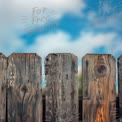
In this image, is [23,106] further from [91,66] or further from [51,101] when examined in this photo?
[91,66]

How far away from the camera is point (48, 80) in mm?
5648

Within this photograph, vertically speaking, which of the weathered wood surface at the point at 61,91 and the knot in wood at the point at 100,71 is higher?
the knot in wood at the point at 100,71

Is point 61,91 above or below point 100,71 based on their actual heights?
below

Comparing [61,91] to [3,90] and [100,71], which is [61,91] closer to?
[100,71]

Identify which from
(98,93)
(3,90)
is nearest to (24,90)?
(3,90)

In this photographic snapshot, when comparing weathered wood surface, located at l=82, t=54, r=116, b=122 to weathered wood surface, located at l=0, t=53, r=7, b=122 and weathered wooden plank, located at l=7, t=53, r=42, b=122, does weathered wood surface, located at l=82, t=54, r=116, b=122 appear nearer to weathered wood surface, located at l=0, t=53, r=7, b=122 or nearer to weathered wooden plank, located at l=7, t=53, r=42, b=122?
weathered wooden plank, located at l=7, t=53, r=42, b=122

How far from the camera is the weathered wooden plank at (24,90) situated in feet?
18.6

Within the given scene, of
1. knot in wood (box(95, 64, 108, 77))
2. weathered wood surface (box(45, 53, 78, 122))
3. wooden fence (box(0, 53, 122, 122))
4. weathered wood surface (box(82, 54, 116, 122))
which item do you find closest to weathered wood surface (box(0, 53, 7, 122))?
wooden fence (box(0, 53, 122, 122))

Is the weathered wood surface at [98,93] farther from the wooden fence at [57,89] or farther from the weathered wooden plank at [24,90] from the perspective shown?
the weathered wooden plank at [24,90]

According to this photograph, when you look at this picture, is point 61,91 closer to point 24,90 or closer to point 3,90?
point 24,90

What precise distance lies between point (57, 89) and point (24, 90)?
37 cm

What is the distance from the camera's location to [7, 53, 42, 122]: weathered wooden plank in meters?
5.66

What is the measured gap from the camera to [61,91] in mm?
5641

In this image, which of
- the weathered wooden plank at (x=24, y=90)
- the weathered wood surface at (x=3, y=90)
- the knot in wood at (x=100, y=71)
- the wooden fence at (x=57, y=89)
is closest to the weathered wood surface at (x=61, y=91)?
the wooden fence at (x=57, y=89)
